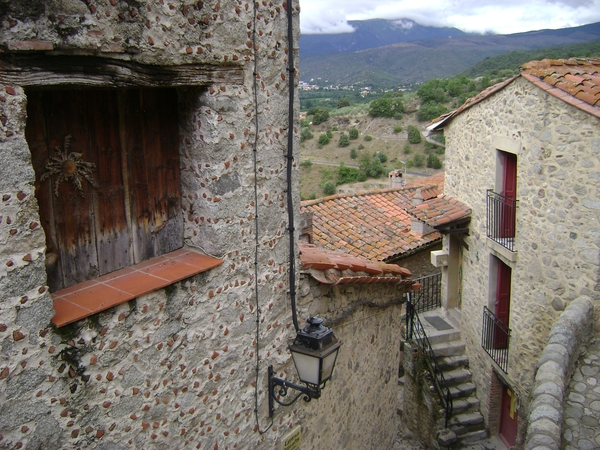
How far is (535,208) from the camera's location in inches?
322

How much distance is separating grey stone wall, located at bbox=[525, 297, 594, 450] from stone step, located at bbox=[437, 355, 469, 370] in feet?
13.8

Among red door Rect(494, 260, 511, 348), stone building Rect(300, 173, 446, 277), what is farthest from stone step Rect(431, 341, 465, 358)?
stone building Rect(300, 173, 446, 277)

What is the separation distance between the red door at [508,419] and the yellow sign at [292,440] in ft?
21.2

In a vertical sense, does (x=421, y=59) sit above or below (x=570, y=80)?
above

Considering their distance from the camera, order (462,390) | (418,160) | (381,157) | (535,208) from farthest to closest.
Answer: (381,157) < (418,160) < (462,390) < (535,208)

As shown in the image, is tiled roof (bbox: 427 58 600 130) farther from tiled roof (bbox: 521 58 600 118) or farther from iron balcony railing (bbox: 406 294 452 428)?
iron balcony railing (bbox: 406 294 452 428)

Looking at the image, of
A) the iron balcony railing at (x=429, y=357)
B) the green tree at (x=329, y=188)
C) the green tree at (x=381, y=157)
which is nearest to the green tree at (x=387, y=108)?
the green tree at (x=381, y=157)

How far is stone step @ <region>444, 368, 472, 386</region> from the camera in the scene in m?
10.8

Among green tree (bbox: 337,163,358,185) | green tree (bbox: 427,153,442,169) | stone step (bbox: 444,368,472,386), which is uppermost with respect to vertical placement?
green tree (bbox: 427,153,442,169)

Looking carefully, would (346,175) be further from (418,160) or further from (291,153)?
(291,153)

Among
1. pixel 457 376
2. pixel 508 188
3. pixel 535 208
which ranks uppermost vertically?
pixel 508 188

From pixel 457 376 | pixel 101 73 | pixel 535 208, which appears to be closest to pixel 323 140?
pixel 457 376

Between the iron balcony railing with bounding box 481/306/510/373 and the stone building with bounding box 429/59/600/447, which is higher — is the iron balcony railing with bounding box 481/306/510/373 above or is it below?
below

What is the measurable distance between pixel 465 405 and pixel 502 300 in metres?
2.26
